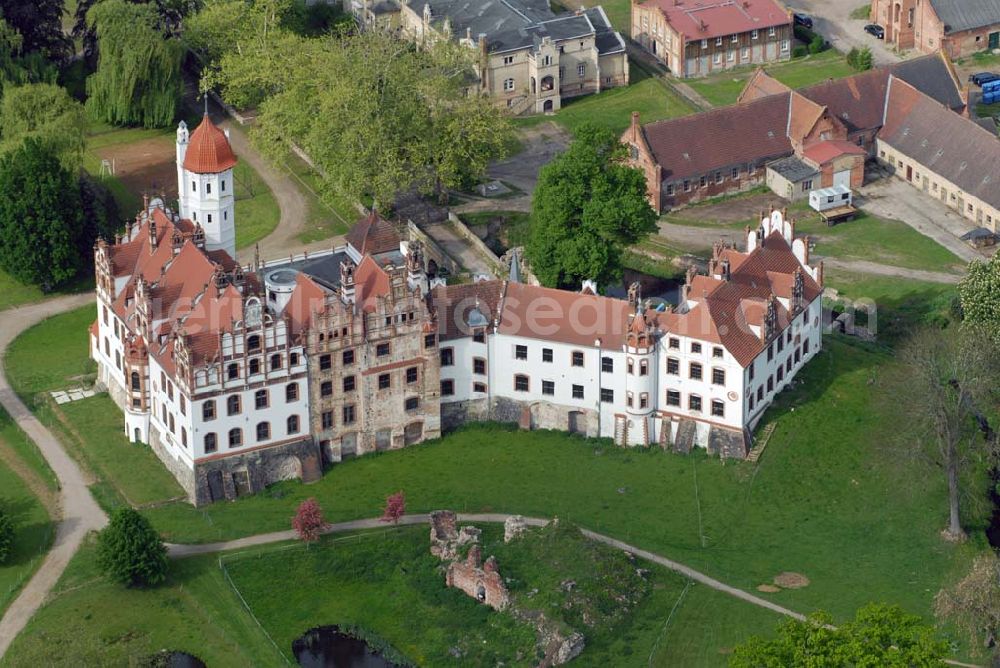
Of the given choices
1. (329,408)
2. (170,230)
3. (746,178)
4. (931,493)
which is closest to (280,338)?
(329,408)

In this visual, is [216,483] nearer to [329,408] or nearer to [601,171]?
[329,408]

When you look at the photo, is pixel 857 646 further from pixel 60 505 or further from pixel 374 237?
pixel 374 237

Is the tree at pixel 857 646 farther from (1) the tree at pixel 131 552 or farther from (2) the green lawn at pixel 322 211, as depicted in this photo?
(2) the green lawn at pixel 322 211

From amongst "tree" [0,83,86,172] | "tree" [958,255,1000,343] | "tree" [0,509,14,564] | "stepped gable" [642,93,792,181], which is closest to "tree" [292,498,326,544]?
"tree" [0,509,14,564]

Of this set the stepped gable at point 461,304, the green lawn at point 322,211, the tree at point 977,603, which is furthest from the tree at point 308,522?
the green lawn at point 322,211

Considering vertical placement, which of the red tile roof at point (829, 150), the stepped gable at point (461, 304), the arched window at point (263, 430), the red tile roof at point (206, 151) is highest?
the red tile roof at point (206, 151)

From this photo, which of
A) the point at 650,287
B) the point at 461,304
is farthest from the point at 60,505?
the point at 650,287
